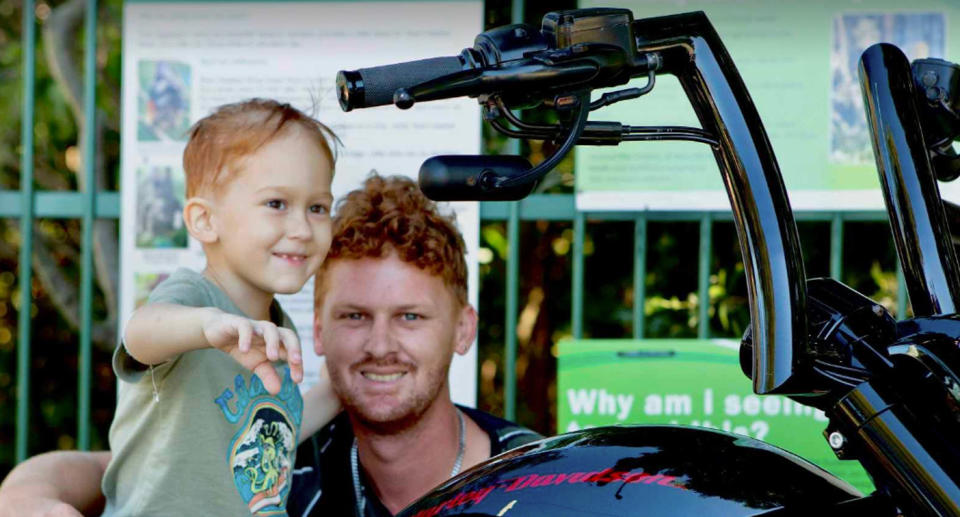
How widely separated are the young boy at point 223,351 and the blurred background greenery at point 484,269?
143 cm

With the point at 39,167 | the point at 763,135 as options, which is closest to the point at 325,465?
the point at 763,135

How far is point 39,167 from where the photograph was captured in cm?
444

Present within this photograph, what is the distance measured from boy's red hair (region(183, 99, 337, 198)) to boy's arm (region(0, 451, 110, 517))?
632 mm

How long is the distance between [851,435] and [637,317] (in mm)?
2103

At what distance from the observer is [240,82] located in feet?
10.5

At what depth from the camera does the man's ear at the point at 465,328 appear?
2.67 metres

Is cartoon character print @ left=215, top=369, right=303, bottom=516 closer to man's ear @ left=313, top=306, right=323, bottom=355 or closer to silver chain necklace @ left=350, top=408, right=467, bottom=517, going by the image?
silver chain necklace @ left=350, top=408, right=467, bottom=517

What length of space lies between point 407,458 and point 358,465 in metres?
0.11

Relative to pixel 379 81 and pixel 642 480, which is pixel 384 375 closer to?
pixel 642 480

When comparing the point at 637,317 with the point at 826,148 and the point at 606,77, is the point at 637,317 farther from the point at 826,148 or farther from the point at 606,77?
the point at 606,77

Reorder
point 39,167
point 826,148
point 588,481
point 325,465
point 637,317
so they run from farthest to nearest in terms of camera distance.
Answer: point 39,167, point 637,317, point 826,148, point 325,465, point 588,481

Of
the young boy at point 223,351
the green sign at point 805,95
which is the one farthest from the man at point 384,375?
the green sign at point 805,95

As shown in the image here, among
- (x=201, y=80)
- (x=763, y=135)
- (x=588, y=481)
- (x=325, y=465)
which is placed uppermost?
(x=201, y=80)

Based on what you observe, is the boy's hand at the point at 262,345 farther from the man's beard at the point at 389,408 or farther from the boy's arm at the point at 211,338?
the man's beard at the point at 389,408
